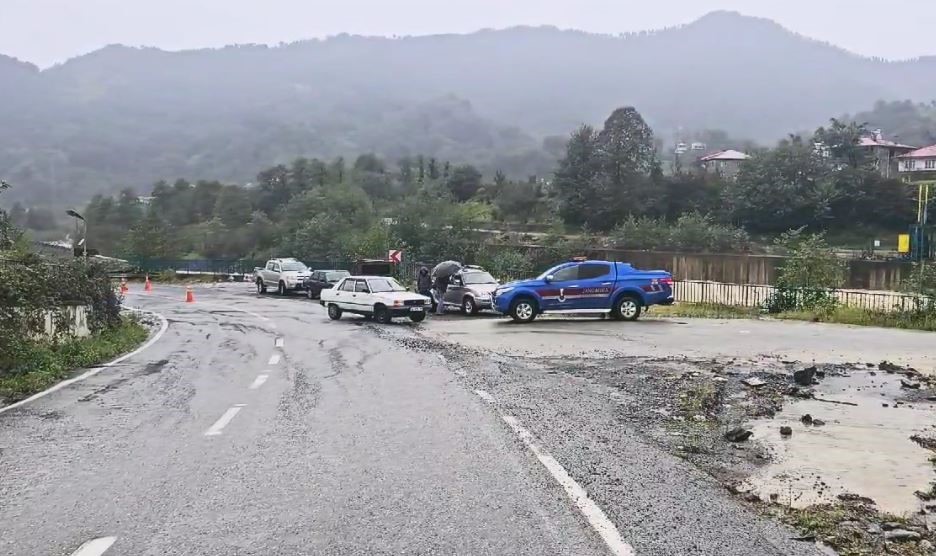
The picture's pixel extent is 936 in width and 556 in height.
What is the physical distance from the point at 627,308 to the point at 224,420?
55.0 ft

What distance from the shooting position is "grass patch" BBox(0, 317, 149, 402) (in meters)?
12.7

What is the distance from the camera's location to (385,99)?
150500 mm

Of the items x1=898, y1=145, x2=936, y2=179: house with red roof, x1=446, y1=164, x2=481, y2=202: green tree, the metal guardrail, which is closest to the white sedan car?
the metal guardrail

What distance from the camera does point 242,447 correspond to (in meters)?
8.02

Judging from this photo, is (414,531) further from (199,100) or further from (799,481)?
(199,100)

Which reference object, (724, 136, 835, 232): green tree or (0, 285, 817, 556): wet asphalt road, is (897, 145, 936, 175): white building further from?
(0, 285, 817, 556): wet asphalt road

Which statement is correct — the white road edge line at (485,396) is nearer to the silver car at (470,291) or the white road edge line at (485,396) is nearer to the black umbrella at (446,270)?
the silver car at (470,291)

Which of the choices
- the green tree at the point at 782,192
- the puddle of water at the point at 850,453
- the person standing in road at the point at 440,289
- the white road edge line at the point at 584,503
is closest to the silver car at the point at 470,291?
the person standing in road at the point at 440,289

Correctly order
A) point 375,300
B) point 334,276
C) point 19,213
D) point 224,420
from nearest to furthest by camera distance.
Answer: point 224,420
point 375,300
point 19,213
point 334,276

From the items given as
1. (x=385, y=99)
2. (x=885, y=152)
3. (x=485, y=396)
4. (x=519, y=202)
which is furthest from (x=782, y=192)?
(x=385, y=99)

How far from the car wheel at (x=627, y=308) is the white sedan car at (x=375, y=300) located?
243 inches

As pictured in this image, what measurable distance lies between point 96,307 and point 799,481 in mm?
18615

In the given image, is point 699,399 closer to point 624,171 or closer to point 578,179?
point 578,179

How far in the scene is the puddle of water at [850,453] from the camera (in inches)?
261
